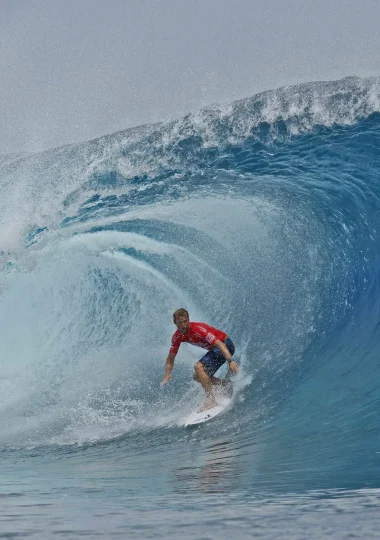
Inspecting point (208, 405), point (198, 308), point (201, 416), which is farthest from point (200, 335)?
point (198, 308)

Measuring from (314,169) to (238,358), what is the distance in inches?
170

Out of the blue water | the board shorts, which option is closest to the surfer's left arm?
the board shorts

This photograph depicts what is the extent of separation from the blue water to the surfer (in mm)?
376

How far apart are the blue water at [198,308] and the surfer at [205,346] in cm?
38

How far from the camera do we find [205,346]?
8.46 metres

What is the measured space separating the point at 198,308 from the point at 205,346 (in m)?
2.93

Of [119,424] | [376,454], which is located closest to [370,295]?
[119,424]

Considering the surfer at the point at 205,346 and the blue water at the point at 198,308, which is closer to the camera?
the blue water at the point at 198,308

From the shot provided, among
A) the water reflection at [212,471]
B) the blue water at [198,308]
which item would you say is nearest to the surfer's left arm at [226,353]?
the blue water at [198,308]

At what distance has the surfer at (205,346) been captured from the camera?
8172 mm

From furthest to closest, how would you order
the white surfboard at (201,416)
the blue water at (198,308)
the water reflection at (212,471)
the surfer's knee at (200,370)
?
the surfer's knee at (200,370), the white surfboard at (201,416), the blue water at (198,308), the water reflection at (212,471)

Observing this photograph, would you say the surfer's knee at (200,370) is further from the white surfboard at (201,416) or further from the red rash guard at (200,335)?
the white surfboard at (201,416)

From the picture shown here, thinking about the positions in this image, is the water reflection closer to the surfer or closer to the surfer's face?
the surfer

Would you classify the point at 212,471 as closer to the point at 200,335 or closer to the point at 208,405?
the point at 208,405
